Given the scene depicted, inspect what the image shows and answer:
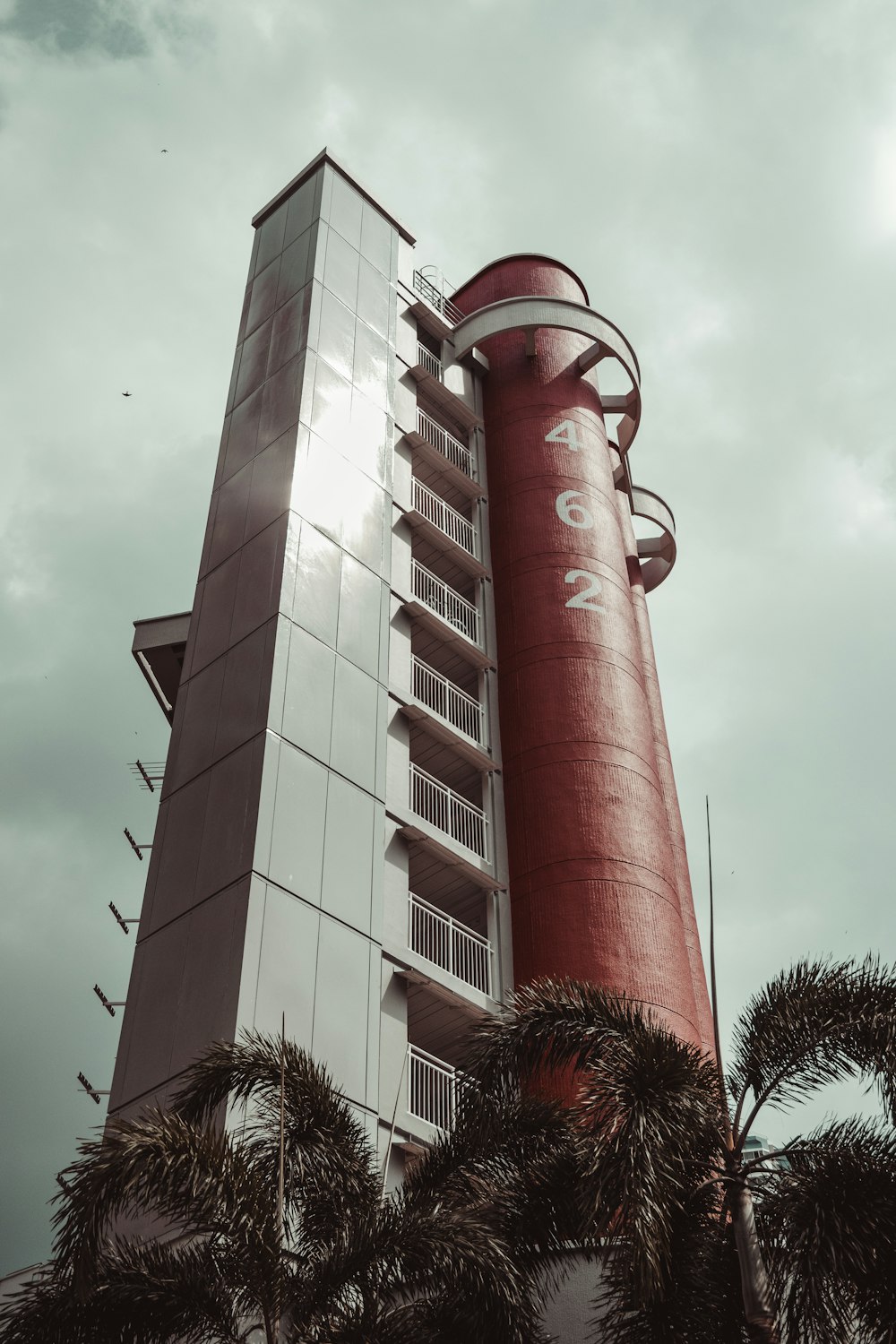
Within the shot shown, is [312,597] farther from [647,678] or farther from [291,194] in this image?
[291,194]

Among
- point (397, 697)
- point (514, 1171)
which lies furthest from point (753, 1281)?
point (397, 697)

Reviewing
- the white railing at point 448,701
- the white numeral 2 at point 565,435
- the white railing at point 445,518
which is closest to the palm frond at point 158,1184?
the white railing at point 448,701

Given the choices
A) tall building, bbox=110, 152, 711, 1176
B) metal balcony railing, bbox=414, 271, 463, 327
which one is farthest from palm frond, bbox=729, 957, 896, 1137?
metal balcony railing, bbox=414, 271, 463, 327

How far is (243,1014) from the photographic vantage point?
22141 mm

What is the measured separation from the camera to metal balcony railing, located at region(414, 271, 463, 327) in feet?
139

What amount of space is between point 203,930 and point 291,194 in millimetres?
24687

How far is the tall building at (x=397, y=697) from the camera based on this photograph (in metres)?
24.5

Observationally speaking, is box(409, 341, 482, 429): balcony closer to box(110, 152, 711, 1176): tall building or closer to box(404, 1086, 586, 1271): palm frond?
box(110, 152, 711, 1176): tall building

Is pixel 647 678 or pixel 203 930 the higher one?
pixel 647 678

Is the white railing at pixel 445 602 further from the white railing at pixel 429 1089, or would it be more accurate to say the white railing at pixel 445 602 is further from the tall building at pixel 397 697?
the white railing at pixel 429 1089

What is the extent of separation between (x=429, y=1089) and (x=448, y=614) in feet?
43.1

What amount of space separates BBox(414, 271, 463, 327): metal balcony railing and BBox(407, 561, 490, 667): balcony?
425 inches

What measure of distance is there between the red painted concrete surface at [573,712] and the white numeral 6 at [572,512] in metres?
0.05

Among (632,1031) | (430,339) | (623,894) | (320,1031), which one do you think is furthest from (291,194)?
(632,1031)
